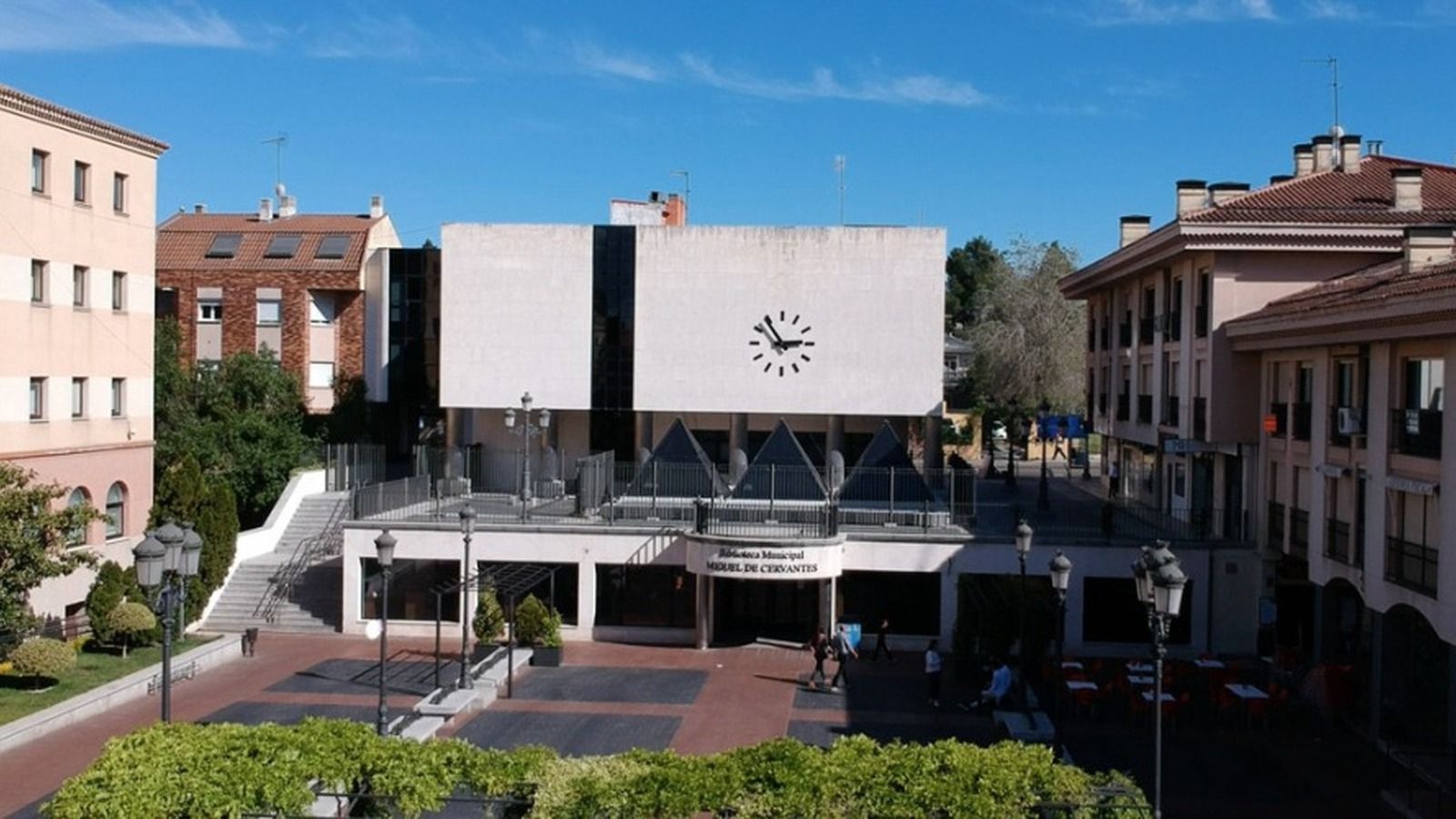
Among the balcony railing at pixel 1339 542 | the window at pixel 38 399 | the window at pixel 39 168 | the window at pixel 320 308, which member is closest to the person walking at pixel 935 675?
the balcony railing at pixel 1339 542

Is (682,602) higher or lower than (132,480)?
lower

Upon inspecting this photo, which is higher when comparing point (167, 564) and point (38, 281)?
point (38, 281)

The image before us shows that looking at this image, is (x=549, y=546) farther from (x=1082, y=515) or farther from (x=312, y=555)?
(x=1082, y=515)

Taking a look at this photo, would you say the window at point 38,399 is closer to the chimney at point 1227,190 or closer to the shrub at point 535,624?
the shrub at point 535,624

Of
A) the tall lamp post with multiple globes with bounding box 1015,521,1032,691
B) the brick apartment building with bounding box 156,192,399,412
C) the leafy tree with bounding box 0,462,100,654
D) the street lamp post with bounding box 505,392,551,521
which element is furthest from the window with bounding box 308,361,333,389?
the tall lamp post with multiple globes with bounding box 1015,521,1032,691

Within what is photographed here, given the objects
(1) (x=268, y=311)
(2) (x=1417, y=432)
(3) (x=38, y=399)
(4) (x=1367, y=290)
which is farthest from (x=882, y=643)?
(1) (x=268, y=311)

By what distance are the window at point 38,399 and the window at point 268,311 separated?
16340mm

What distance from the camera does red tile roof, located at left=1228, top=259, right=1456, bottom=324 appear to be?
21297 mm

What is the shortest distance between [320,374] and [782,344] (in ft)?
56.4

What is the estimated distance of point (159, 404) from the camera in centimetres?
4203

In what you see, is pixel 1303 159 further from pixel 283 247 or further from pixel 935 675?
pixel 283 247

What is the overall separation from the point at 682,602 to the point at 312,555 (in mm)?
10744

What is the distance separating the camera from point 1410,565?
21.5 m

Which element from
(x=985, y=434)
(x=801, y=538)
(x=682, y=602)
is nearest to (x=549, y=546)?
(x=682, y=602)
